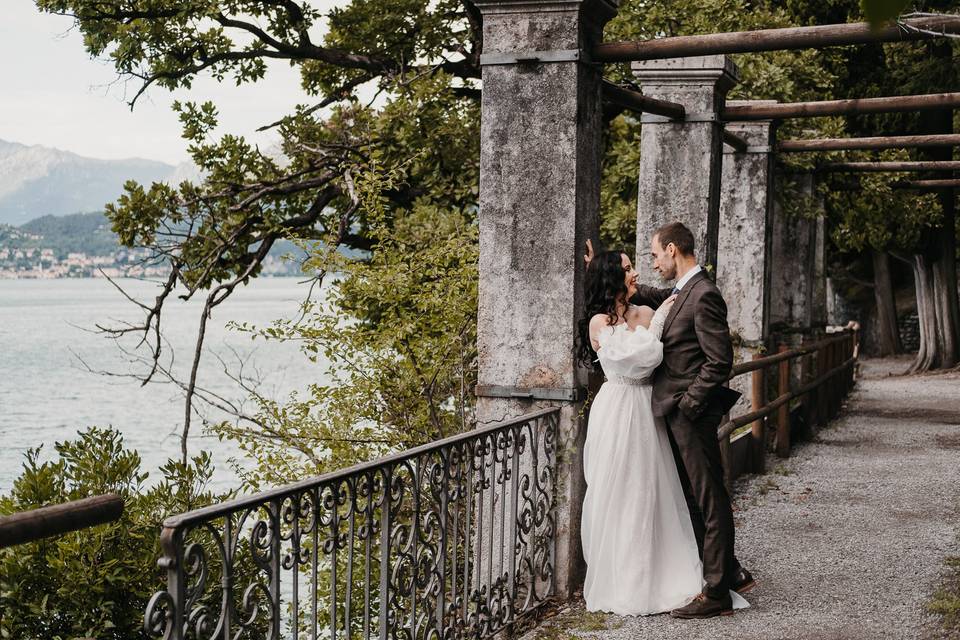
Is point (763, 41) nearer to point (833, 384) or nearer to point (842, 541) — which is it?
point (842, 541)

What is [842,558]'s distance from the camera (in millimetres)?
6844

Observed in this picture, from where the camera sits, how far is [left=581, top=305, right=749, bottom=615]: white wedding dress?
18.0ft

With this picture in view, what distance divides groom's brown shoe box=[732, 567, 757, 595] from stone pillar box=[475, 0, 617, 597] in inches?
33.9

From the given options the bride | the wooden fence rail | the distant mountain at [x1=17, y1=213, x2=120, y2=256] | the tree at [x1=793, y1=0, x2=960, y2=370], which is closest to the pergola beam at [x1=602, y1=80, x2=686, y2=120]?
the bride

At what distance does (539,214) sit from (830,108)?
400cm

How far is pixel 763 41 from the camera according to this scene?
5.56 meters

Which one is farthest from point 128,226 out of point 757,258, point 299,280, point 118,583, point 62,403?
point 62,403

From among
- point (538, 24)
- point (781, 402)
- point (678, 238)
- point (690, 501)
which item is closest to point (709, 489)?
point (690, 501)

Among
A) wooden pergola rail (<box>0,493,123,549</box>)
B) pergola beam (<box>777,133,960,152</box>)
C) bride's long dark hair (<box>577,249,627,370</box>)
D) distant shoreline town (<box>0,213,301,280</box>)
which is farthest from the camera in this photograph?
distant shoreline town (<box>0,213,301,280</box>)

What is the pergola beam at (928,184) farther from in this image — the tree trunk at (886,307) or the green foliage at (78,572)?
the green foliage at (78,572)

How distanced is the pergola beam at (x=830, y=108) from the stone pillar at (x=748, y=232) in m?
2.64

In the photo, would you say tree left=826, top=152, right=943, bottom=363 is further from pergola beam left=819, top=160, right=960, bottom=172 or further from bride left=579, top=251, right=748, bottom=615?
bride left=579, top=251, right=748, bottom=615

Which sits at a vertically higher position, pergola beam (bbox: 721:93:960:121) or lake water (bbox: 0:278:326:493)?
pergola beam (bbox: 721:93:960:121)

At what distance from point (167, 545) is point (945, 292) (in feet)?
83.6
